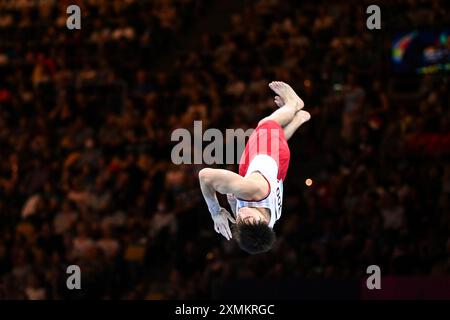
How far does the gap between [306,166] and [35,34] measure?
773cm

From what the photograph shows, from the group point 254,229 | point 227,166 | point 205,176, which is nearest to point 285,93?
point 205,176

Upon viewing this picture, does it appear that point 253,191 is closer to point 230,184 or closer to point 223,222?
point 230,184

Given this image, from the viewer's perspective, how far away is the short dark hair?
329 inches

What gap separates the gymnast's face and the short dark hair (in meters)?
0.03

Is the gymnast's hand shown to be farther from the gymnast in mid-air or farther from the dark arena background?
the dark arena background

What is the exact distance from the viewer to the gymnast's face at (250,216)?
8367 mm

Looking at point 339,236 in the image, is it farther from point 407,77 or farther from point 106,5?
point 106,5

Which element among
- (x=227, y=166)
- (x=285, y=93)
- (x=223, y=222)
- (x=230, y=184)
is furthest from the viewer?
(x=227, y=166)

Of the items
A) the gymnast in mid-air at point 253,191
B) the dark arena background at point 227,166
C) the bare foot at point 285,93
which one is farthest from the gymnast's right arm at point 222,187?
the dark arena background at point 227,166

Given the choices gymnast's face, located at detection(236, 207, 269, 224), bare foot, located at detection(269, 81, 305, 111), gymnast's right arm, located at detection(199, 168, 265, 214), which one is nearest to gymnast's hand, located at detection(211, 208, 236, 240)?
gymnast's face, located at detection(236, 207, 269, 224)

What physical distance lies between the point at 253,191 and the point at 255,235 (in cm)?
41

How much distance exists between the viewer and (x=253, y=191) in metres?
8.27

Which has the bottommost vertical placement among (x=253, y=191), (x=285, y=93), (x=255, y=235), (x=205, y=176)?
(x=255, y=235)

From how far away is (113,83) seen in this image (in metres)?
17.5
